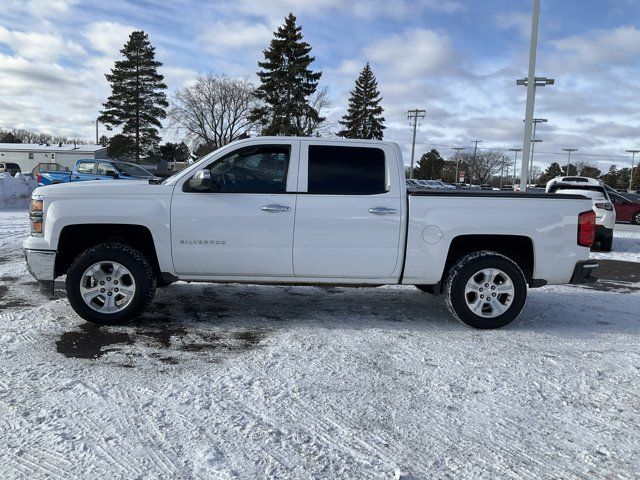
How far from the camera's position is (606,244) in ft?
38.0

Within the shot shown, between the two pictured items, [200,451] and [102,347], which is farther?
[102,347]

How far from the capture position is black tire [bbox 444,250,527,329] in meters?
5.18

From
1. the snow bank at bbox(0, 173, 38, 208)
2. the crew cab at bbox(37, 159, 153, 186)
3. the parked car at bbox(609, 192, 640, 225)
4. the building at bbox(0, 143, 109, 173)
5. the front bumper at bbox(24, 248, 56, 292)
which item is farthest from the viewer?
the building at bbox(0, 143, 109, 173)

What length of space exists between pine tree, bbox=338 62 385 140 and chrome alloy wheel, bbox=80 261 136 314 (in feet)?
194

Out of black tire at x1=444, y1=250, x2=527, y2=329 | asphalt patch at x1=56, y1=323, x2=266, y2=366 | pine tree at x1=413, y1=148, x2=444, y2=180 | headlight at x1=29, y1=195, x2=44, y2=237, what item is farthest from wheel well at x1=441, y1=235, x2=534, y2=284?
pine tree at x1=413, y1=148, x2=444, y2=180

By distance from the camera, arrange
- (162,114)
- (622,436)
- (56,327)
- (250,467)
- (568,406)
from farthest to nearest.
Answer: (162,114) < (56,327) < (568,406) < (622,436) < (250,467)

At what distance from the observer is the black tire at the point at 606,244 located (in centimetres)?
1149

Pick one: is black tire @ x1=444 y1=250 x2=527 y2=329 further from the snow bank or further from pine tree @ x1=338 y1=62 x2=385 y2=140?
pine tree @ x1=338 y1=62 x2=385 y2=140

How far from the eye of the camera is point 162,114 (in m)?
53.9

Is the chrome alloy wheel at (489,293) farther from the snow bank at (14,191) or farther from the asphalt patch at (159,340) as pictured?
the snow bank at (14,191)

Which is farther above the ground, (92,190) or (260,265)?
(92,190)

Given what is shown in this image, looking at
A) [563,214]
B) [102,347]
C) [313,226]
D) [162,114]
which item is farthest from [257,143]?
[162,114]

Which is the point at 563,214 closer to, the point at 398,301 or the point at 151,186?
the point at 398,301

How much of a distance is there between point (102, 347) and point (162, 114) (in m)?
53.5
